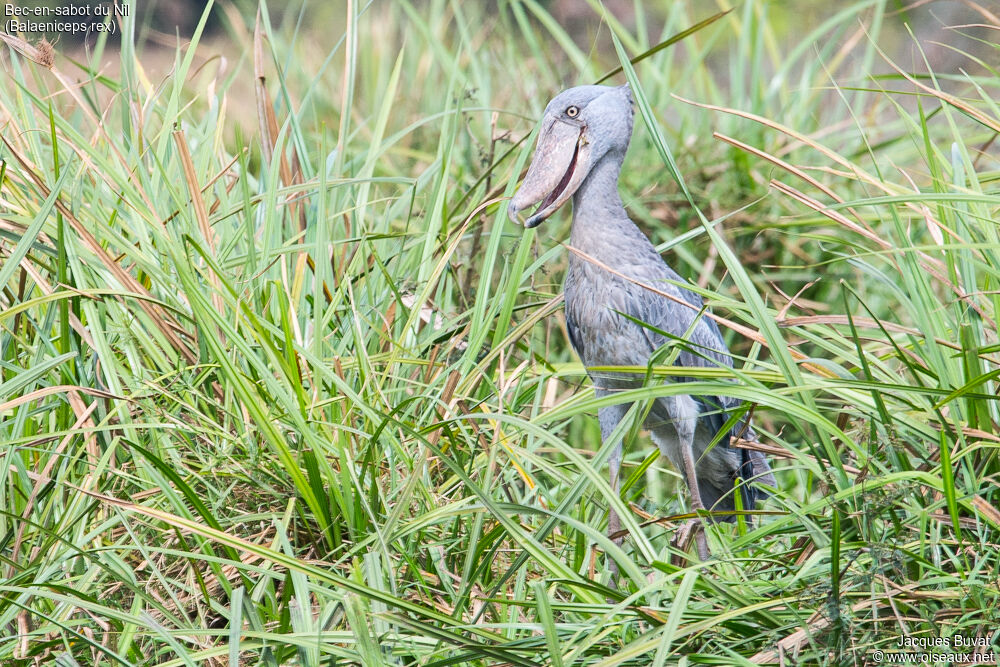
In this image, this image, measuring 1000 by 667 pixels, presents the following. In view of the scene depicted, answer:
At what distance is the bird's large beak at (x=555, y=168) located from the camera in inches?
82.4

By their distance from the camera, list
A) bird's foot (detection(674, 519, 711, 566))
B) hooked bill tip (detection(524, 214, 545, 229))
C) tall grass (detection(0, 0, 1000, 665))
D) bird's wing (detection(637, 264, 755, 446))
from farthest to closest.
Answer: bird's wing (detection(637, 264, 755, 446)) < hooked bill tip (detection(524, 214, 545, 229)) < bird's foot (detection(674, 519, 711, 566)) < tall grass (detection(0, 0, 1000, 665))

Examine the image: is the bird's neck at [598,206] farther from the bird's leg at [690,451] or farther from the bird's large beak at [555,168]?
the bird's leg at [690,451]

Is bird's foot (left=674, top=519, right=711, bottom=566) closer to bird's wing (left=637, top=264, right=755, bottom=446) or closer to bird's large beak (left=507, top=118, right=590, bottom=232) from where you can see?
bird's wing (left=637, top=264, right=755, bottom=446)

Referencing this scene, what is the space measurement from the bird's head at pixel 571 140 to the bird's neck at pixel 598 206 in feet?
0.10

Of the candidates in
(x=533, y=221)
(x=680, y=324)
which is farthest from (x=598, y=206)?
(x=680, y=324)

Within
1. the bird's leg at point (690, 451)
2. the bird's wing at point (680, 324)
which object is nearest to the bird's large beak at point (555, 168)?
the bird's wing at point (680, 324)

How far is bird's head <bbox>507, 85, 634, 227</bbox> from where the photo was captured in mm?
2113

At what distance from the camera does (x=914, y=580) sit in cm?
154

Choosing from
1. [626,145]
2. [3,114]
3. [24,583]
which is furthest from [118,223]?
[626,145]

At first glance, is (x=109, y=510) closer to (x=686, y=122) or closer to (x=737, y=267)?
(x=737, y=267)

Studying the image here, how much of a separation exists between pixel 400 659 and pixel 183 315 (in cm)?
83

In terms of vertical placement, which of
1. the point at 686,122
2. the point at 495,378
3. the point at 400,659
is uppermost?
the point at 686,122

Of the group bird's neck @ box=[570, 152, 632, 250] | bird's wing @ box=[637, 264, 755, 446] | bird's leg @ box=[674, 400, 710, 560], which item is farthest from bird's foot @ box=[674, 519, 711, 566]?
bird's neck @ box=[570, 152, 632, 250]

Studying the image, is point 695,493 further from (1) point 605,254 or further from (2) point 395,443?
(2) point 395,443
